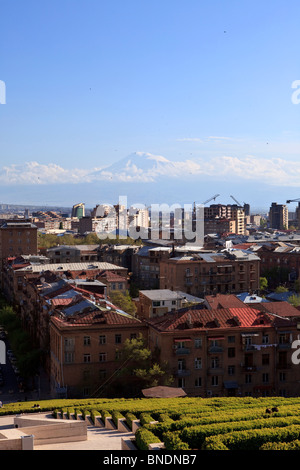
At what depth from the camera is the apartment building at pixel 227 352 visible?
1297 inches

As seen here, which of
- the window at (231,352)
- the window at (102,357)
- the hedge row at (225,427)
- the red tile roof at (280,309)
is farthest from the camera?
the red tile roof at (280,309)

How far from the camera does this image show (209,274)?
209ft

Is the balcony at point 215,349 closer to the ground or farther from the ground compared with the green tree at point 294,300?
farther from the ground

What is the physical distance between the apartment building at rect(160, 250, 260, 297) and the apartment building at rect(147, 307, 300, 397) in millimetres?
27827

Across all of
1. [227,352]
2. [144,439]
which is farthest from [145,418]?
[227,352]

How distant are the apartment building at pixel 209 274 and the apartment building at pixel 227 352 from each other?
91.3ft

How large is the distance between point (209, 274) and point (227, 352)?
30.4m

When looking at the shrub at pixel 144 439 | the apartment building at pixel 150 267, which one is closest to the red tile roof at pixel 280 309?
the shrub at pixel 144 439

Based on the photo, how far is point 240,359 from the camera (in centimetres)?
3350

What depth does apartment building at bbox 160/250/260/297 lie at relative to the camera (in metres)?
62.8

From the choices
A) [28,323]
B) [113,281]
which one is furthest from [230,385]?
[113,281]

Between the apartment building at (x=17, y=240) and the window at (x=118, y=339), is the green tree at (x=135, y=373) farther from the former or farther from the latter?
the apartment building at (x=17, y=240)

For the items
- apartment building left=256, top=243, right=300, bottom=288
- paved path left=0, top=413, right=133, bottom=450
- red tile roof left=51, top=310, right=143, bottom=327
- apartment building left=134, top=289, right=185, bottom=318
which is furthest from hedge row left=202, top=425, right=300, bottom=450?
apartment building left=256, top=243, right=300, bottom=288
